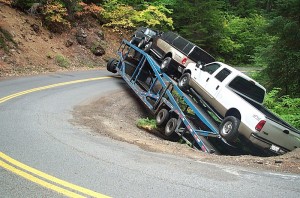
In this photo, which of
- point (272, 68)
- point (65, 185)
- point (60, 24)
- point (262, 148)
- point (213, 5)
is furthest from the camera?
point (213, 5)

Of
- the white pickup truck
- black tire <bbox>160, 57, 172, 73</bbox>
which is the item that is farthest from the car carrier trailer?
the white pickup truck

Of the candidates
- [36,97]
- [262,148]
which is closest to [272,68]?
[262,148]

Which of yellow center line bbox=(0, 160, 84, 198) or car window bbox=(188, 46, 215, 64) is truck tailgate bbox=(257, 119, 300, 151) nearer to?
car window bbox=(188, 46, 215, 64)

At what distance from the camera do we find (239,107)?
929cm

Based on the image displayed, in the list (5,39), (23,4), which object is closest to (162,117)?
(5,39)

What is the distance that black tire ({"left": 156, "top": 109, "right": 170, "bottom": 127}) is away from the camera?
39.1ft

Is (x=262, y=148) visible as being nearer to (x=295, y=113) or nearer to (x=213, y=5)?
(x=295, y=113)

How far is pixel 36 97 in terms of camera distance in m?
13.2

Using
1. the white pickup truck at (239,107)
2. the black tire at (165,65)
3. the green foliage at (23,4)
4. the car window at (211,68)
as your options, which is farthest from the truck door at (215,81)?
the green foliage at (23,4)

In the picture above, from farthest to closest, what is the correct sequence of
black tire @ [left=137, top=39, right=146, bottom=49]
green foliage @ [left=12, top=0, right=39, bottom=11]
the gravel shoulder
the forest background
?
green foliage @ [left=12, top=0, right=39, bottom=11] < black tire @ [left=137, top=39, right=146, bottom=49] < the forest background < the gravel shoulder

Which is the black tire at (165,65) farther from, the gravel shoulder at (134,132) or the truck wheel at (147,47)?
the gravel shoulder at (134,132)

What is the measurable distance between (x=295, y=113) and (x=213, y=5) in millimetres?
17700

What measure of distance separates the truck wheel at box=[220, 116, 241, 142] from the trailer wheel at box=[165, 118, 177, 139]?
217 centimetres

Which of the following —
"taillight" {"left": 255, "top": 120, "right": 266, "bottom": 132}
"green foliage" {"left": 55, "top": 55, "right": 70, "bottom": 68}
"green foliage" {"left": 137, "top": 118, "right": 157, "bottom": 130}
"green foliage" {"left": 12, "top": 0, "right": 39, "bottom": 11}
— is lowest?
"green foliage" {"left": 55, "top": 55, "right": 70, "bottom": 68}
